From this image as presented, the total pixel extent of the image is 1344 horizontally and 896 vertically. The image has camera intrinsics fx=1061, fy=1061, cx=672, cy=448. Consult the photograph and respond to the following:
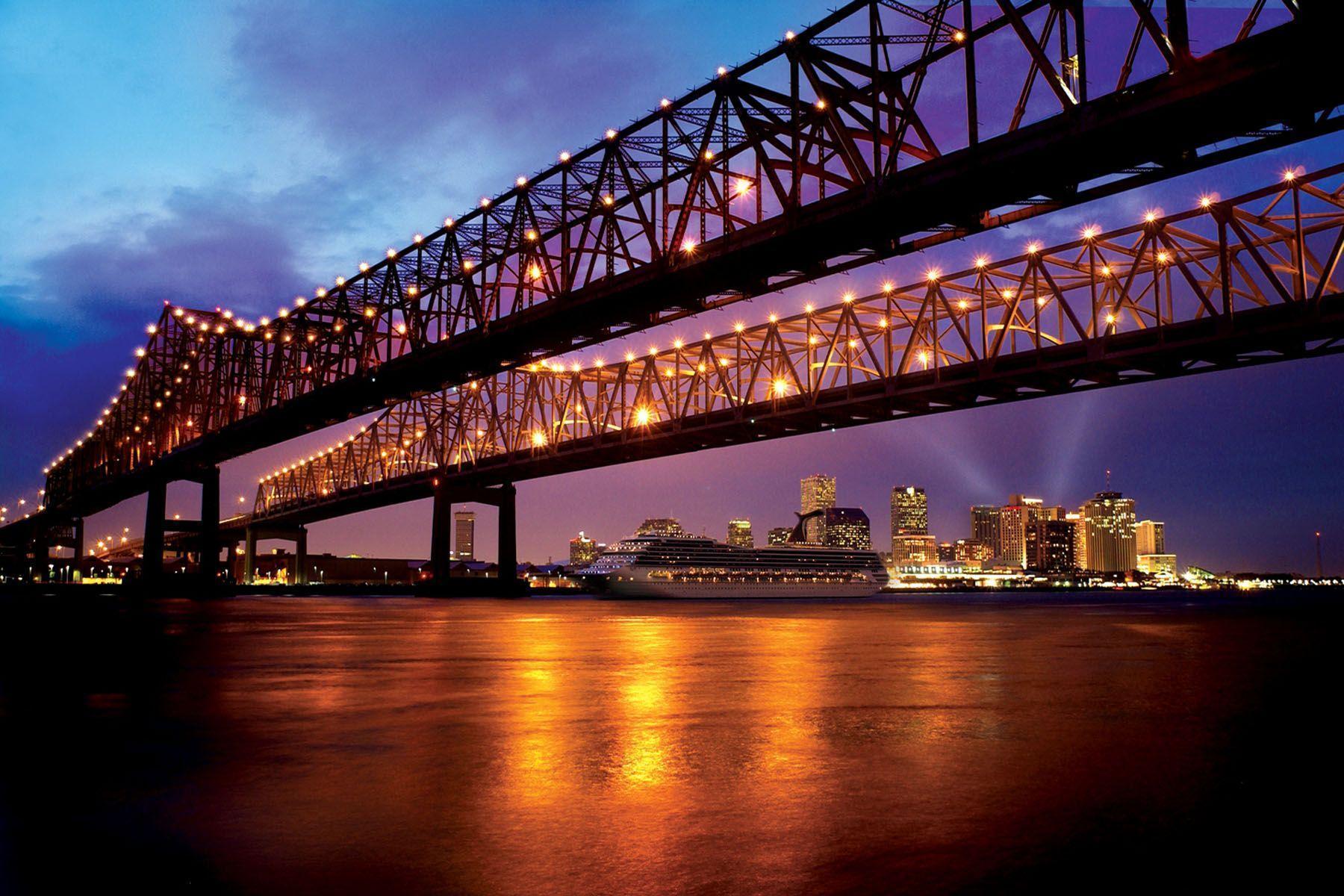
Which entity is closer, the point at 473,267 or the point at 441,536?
the point at 473,267

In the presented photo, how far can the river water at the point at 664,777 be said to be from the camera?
211 inches

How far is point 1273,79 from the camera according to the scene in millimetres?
17766

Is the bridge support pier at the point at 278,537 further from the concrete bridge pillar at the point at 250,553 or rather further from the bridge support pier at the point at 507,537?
the bridge support pier at the point at 507,537

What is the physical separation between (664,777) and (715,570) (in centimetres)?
11115

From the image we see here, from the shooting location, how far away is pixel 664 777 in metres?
7.79

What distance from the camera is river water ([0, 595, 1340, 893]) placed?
17.6 feet

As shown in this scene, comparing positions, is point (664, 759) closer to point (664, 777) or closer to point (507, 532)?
point (664, 777)

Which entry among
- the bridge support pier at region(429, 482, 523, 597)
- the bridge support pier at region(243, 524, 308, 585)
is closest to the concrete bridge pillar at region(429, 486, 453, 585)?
the bridge support pier at region(429, 482, 523, 597)

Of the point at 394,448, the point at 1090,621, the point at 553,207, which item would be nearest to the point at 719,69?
the point at 553,207

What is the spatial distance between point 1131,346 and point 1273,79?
1497 inches

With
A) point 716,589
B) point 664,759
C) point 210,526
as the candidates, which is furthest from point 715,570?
point 664,759

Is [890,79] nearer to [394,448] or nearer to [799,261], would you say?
[799,261]

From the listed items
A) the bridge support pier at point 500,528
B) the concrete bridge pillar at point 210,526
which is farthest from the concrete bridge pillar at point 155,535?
the bridge support pier at point 500,528

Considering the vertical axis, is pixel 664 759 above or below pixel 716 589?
above
